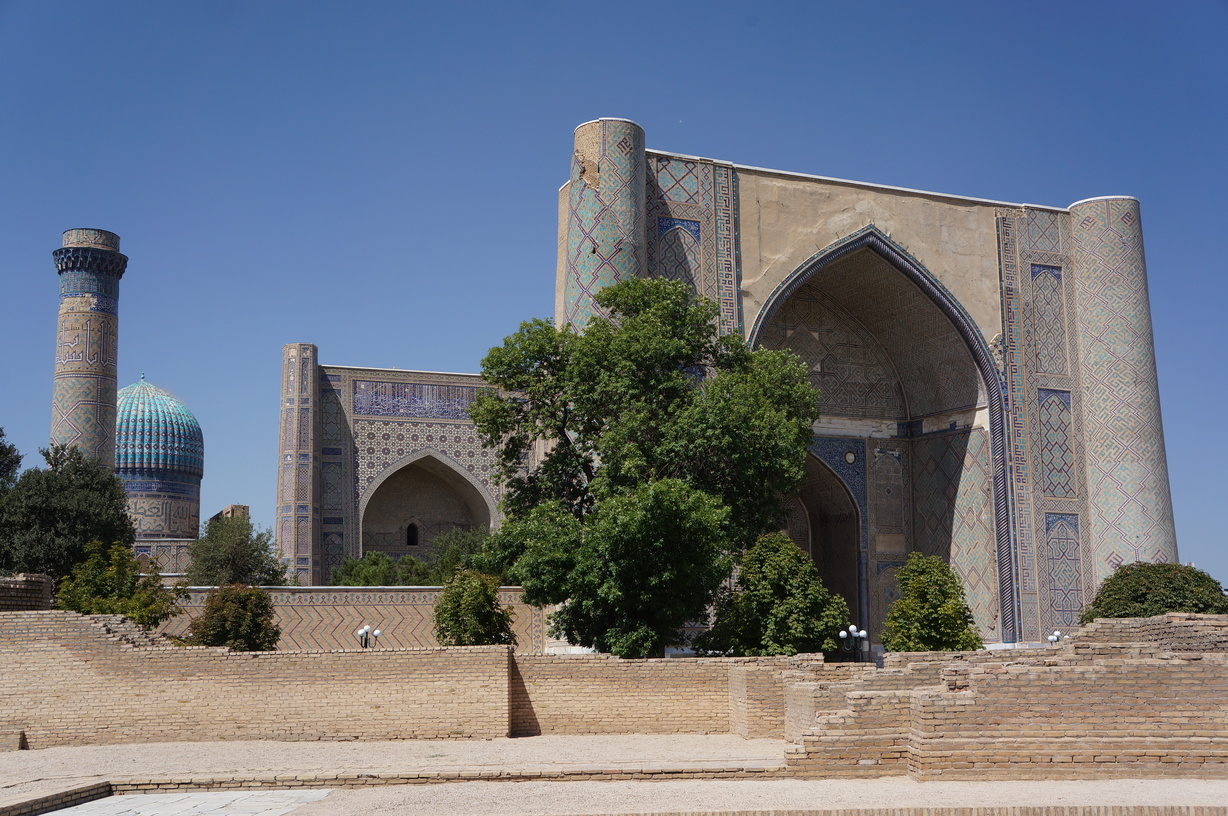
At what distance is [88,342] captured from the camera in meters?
26.4

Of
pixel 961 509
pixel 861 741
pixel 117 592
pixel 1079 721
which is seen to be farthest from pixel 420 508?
pixel 1079 721

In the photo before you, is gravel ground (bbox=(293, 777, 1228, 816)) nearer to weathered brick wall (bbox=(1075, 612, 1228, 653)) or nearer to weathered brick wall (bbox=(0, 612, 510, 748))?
weathered brick wall (bbox=(1075, 612, 1228, 653))

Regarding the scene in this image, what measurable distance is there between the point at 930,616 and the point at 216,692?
266 inches

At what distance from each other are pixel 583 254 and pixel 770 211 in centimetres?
300

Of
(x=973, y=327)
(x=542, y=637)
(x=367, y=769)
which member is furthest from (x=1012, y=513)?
(x=367, y=769)

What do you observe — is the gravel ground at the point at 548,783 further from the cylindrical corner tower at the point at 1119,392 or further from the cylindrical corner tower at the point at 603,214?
the cylindrical corner tower at the point at 1119,392

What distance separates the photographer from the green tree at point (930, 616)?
1219 centimetres

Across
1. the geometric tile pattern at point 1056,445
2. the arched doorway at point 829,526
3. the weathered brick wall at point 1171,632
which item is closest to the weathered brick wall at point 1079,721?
the weathered brick wall at point 1171,632

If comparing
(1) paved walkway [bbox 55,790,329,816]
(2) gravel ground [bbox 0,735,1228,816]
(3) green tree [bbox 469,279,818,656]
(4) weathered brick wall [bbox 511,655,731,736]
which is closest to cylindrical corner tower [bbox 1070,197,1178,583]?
(3) green tree [bbox 469,279,818,656]

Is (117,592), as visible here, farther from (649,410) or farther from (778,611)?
(778,611)

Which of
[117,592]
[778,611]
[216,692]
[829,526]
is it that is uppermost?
[829,526]

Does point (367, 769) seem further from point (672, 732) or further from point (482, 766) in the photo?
point (672, 732)

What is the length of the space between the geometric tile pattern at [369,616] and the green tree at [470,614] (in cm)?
304

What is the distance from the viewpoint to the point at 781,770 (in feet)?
23.8
